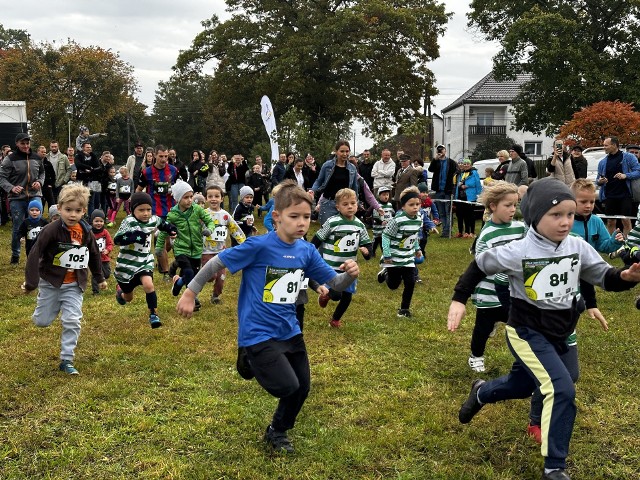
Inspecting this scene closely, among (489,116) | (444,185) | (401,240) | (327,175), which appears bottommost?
(401,240)

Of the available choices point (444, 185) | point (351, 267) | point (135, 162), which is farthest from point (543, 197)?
point (135, 162)

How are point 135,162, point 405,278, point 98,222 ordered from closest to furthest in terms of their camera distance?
point 405,278 → point 98,222 → point 135,162

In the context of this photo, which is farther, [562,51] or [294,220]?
[562,51]

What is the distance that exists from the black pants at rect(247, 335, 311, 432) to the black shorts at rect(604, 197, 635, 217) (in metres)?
10.6

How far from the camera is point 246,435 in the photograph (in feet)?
16.1

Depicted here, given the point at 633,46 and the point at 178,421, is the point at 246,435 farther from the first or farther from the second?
the point at 633,46

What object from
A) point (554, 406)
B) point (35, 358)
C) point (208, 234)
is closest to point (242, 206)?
point (208, 234)

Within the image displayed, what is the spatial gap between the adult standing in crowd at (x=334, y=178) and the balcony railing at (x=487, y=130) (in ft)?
180

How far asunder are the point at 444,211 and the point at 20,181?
33.6ft

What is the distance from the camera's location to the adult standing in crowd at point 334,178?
10.7 m

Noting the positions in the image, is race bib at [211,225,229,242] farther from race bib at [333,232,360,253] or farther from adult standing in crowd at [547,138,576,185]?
adult standing in crowd at [547,138,576,185]

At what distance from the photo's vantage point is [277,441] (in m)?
4.64

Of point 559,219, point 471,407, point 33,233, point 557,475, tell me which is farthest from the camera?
point 33,233

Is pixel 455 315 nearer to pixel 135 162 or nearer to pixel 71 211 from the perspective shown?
pixel 71 211
